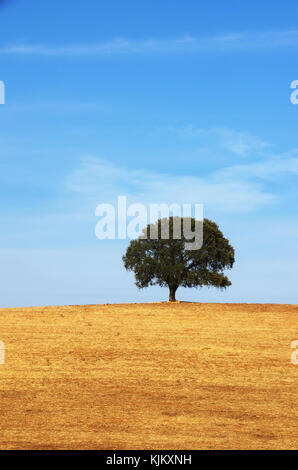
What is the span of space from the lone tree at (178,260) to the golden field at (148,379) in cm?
716

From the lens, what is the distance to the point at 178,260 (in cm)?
5091

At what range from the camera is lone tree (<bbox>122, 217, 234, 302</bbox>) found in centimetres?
5031

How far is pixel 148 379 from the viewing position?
25.3m

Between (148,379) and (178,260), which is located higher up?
(178,260)

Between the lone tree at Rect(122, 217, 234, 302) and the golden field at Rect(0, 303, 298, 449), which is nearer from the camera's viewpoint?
the golden field at Rect(0, 303, 298, 449)

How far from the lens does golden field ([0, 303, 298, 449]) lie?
1755cm

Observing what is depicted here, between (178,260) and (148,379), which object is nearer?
(148,379)

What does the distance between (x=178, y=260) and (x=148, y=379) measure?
85.3ft

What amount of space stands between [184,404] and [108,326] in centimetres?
1535

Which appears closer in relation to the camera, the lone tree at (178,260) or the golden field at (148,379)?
the golden field at (148,379)

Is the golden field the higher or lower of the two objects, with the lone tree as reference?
lower

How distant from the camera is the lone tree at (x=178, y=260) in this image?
50.3 meters

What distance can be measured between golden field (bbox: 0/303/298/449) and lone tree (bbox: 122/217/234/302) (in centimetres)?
716
